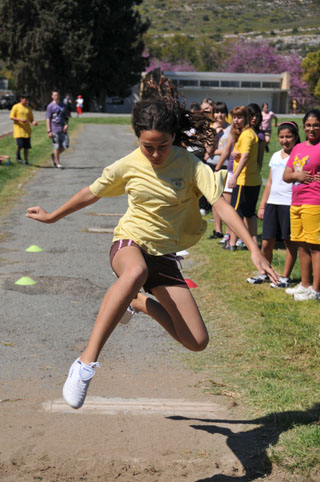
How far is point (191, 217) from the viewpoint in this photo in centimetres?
425

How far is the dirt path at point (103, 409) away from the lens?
3.74m

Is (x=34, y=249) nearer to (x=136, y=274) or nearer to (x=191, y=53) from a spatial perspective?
(x=136, y=274)

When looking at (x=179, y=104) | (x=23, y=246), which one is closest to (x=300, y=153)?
(x=179, y=104)

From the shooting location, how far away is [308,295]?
7238 mm

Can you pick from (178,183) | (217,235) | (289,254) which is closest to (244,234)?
(178,183)

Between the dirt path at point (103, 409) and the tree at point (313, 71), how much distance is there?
88707 mm

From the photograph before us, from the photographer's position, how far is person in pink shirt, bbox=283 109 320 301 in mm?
6852

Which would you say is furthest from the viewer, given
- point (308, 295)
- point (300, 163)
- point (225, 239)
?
point (225, 239)

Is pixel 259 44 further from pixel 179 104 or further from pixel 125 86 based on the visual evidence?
pixel 179 104

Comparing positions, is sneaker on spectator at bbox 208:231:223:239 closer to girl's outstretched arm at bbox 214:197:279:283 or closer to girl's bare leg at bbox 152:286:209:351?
girl's bare leg at bbox 152:286:209:351

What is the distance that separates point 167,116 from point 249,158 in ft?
16.7

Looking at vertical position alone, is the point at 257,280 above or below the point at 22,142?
above

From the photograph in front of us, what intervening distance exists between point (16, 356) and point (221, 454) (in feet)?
7.10

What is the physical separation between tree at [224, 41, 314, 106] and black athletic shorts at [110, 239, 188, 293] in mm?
102697
